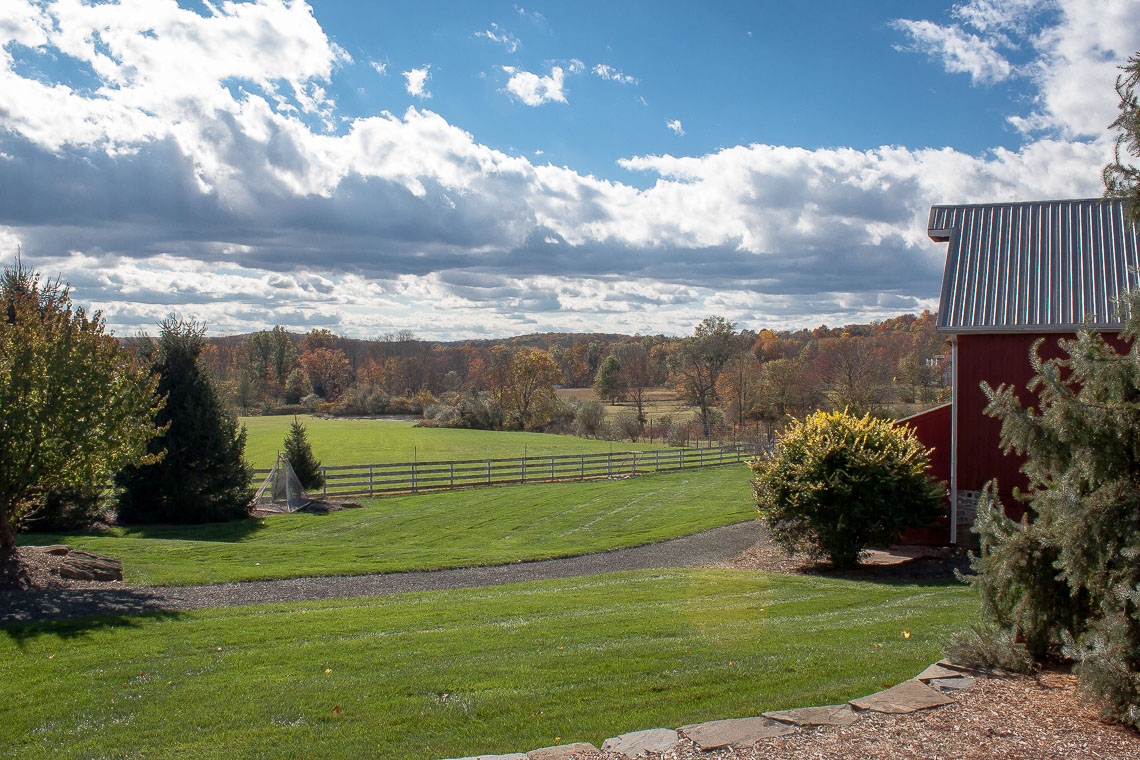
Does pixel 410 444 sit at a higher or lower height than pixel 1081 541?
lower

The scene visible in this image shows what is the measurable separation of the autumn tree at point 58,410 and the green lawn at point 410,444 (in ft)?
89.6

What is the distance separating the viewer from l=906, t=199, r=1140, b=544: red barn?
551 inches

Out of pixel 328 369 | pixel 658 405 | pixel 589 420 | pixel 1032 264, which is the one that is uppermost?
pixel 328 369

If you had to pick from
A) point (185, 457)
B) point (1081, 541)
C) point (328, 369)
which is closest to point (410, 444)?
point (185, 457)

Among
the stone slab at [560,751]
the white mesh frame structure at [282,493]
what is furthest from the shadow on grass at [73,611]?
the white mesh frame structure at [282,493]

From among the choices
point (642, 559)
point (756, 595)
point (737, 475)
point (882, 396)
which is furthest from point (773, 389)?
point (756, 595)

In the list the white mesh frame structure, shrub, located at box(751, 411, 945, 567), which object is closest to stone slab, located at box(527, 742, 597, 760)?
shrub, located at box(751, 411, 945, 567)

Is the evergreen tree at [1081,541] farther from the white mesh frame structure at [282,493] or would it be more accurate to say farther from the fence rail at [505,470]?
the fence rail at [505,470]

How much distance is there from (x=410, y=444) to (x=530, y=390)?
15.9 metres

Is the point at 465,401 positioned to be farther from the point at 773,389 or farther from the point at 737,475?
the point at 737,475

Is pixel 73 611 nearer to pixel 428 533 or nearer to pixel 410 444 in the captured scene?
pixel 428 533

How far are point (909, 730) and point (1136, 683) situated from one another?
1.44 meters

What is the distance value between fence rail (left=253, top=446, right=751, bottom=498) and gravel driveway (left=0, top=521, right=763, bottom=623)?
1149cm

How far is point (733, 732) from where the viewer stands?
481cm
